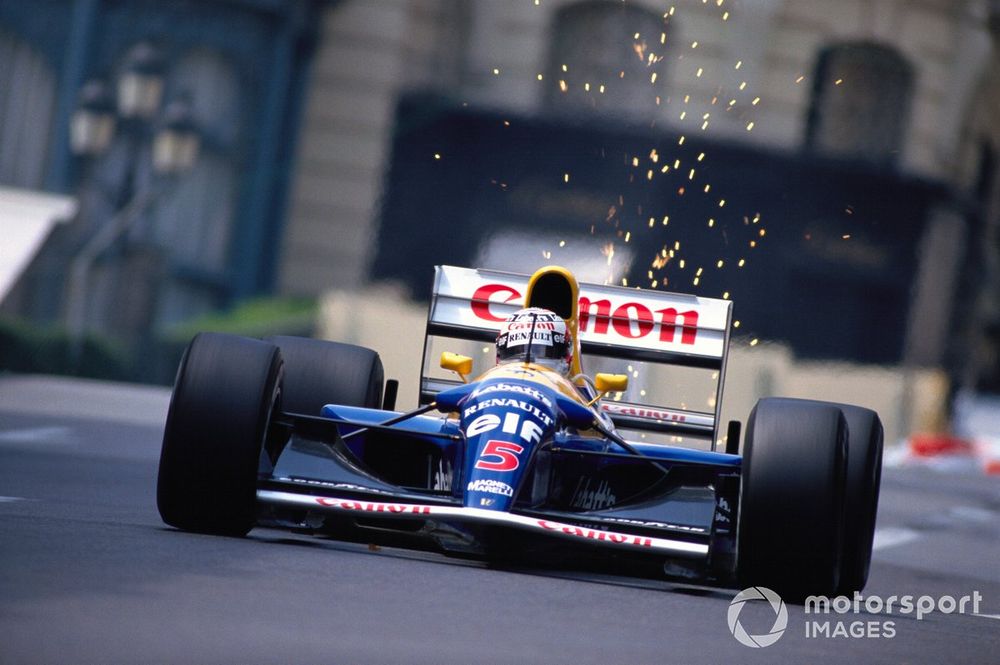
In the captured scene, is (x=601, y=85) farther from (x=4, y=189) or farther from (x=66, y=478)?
(x=66, y=478)

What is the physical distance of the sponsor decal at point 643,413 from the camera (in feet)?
28.7

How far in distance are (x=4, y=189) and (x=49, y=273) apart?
1.14 metres

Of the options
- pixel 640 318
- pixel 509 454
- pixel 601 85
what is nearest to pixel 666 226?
pixel 601 85

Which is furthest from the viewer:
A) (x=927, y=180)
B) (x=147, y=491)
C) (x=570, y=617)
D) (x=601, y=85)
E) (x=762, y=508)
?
(x=927, y=180)

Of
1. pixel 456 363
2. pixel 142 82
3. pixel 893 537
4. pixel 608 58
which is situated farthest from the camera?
pixel 608 58

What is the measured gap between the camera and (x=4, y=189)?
2067cm

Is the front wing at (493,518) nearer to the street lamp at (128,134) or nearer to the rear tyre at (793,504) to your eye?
the rear tyre at (793,504)

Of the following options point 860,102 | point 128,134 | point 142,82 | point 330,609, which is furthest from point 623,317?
point 860,102

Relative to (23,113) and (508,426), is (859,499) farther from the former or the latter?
(23,113)

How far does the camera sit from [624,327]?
8.82 metres

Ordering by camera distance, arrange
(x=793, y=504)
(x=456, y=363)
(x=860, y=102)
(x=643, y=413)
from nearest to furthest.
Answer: (x=793, y=504), (x=456, y=363), (x=643, y=413), (x=860, y=102)

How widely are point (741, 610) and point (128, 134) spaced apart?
1601 cm

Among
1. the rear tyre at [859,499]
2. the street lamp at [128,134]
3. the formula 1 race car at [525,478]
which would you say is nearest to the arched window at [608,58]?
the street lamp at [128,134]

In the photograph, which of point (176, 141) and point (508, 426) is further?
point (176, 141)
